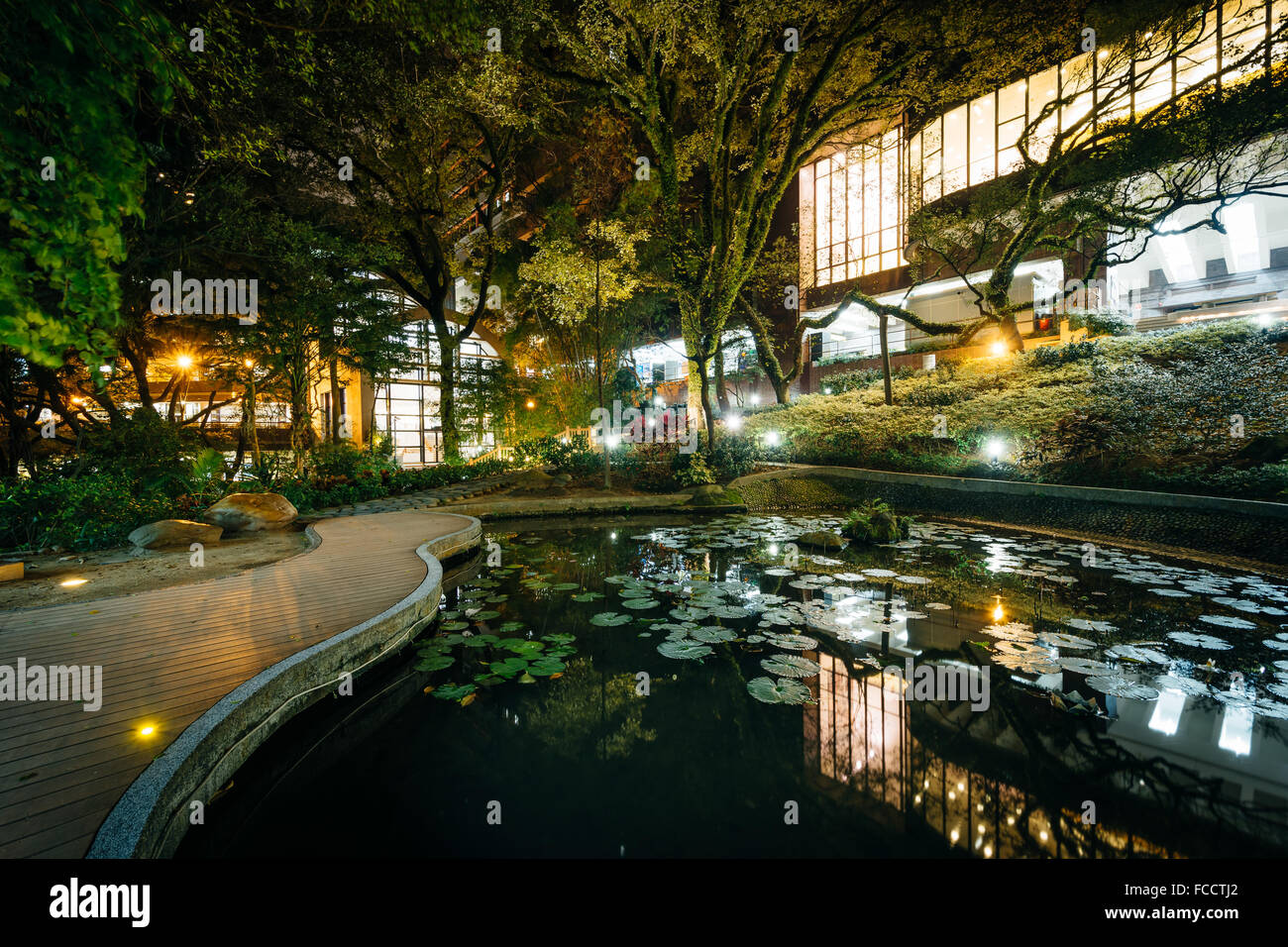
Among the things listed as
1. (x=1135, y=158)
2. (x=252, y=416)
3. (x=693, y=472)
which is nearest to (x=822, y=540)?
(x=693, y=472)

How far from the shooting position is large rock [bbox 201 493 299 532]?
25.0 feet

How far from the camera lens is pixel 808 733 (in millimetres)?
2949

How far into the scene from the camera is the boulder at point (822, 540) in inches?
291

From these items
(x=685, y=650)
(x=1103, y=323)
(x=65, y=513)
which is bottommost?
(x=685, y=650)

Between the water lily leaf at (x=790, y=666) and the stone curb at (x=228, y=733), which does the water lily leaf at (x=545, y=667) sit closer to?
the stone curb at (x=228, y=733)

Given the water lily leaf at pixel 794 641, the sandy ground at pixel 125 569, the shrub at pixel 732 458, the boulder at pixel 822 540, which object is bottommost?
the water lily leaf at pixel 794 641

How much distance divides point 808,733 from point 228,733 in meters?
3.12

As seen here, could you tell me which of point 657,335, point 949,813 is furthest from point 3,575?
point 657,335

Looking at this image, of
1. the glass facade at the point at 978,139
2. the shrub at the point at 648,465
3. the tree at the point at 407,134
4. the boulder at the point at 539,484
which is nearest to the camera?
the tree at the point at 407,134

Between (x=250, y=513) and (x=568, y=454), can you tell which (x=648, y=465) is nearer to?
(x=568, y=454)

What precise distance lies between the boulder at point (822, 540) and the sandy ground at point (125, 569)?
7178 mm

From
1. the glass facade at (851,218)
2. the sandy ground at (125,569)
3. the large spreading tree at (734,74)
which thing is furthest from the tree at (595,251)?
the glass facade at (851,218)

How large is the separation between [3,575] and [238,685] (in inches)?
176

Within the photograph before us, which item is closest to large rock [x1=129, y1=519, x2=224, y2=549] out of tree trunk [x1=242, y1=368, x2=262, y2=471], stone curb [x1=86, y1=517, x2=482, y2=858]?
tree trunk [x1=242, y1=368, x2=262, y2=471]
